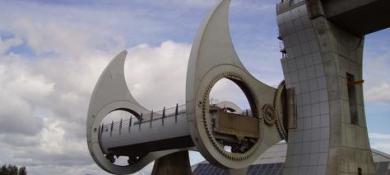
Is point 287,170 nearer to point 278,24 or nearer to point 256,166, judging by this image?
point 278,24

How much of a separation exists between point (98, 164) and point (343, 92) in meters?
25.6

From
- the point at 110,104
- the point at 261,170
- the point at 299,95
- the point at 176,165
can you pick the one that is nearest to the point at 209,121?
the point at 299,95

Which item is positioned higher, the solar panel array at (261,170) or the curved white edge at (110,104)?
the curved white edge at (110,104)

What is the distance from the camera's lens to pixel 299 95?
3494cm

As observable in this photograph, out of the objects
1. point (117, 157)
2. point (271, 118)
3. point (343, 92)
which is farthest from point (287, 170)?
point (117, 157)

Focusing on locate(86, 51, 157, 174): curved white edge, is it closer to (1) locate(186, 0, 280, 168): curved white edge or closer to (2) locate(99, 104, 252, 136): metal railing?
(2) locate(99, 104, 252, 136): metal railing

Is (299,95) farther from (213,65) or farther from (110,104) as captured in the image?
(110,104)

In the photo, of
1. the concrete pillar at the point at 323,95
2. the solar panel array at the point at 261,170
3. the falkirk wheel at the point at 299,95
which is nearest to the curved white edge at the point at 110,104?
the solar panel array at the point at 261,170

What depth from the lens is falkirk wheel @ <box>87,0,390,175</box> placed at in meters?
31.5

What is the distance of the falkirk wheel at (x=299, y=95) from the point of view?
1240 inches

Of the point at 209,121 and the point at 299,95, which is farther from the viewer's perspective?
the point at 299,95

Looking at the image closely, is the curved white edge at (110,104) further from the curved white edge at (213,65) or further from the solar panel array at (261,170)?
the curved white edge at (213,65)

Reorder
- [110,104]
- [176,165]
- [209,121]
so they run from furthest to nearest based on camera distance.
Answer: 1. [110,104]
2. [176,165]
3. [209,121]

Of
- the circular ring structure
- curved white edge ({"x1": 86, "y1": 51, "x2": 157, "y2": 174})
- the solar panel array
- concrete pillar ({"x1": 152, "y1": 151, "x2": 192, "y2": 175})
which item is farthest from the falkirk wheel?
the solar panel array
